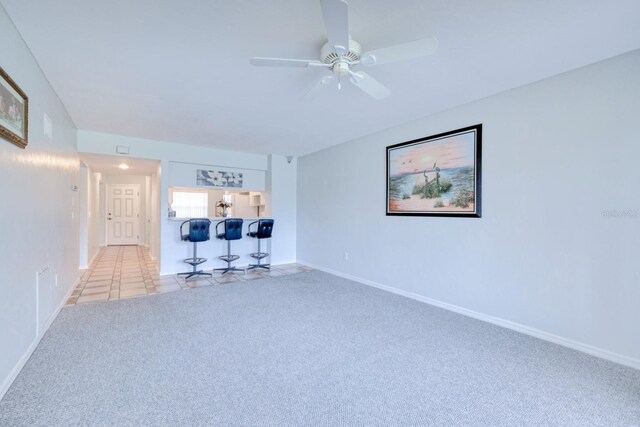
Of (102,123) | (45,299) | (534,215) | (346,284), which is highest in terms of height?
(102,123)

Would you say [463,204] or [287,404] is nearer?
[287,404]

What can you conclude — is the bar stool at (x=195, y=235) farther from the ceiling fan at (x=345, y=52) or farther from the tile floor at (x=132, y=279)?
the ceiling fan at (x=345, y=52)

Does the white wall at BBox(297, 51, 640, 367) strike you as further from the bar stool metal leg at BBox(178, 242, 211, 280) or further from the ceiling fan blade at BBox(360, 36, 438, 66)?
the bar stool metal leg at BBox(178, 242, 211, 280)

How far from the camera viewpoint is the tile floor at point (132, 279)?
158 inches

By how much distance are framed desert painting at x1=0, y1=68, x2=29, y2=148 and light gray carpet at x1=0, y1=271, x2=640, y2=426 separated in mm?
1627

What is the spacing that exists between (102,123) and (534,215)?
550cm

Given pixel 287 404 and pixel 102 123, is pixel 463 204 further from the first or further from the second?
pixel 102 123

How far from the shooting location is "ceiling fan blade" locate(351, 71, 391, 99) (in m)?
2.26

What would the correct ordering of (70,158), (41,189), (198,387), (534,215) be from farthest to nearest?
(70,158), (534,215), (41,189), (198,387)

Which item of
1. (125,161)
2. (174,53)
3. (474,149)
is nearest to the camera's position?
(174,53)

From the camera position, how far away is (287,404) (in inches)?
68.9

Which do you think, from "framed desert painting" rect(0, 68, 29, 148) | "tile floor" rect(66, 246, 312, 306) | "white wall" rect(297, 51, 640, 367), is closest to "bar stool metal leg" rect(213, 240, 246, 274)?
"tile floor" rect(66, 246, 312, 306)

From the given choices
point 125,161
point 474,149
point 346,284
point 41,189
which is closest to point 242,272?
point 346,284

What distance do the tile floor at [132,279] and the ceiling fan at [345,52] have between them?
3.67 metres
